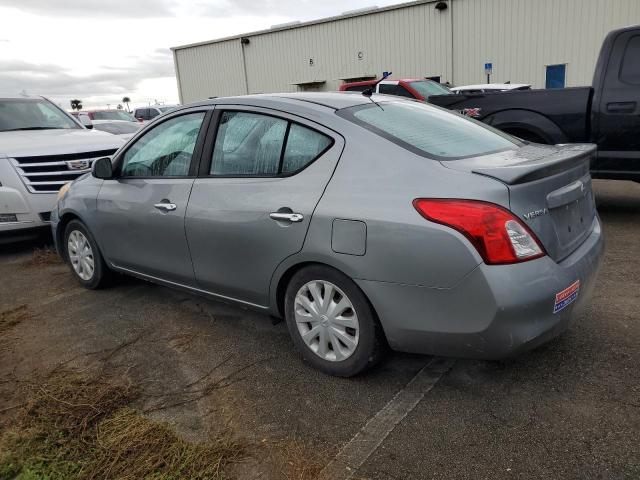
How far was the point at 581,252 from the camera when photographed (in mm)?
2738

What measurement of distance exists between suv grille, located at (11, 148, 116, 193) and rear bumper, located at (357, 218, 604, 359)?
16.0 ft

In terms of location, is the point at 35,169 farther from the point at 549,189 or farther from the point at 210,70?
the point at 210,70

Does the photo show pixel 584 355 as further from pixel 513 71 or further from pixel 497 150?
pixel 513 71

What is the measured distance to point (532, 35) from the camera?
21.1m

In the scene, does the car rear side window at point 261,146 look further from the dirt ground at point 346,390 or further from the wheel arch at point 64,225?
the wheel arch at point 64,225

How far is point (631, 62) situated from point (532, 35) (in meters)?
17.3

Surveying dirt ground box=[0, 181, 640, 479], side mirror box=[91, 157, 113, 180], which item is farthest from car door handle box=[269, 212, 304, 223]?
side mirror box=[91, 157, 113, 180]

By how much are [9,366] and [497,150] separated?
10.6 feet

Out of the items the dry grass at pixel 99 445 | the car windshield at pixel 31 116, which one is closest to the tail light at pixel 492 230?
the dry grass at pixel 99 445

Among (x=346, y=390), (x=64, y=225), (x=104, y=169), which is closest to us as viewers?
(x=346, y=390)

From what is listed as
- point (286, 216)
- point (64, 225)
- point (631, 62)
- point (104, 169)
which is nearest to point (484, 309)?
point (286, 216)

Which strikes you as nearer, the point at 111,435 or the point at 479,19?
the point at 111,435

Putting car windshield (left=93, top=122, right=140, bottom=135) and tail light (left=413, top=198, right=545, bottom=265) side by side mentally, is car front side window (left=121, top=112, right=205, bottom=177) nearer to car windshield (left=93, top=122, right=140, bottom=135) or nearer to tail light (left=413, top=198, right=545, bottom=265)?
tail light (left=413, top=198, right=545, bottom=265)

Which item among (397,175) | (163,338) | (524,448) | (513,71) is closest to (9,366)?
(163,338)
